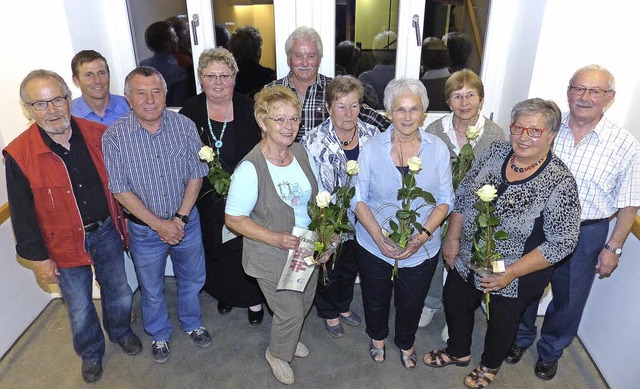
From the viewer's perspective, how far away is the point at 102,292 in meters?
2.70

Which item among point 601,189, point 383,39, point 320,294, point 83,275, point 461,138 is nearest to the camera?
point 601,189

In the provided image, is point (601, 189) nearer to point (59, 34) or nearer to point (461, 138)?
point (461, 138)

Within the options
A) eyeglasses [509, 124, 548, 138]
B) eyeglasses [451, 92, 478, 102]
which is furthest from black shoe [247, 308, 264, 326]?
eyeglasses [509, 124, 548, 138]

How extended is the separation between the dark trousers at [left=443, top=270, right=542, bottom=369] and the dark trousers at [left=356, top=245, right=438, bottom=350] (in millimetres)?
154

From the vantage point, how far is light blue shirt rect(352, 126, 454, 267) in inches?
90.0

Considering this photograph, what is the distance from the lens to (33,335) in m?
3.07

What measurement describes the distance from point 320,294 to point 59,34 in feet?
7.44

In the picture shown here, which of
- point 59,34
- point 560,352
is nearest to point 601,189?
point 560,352

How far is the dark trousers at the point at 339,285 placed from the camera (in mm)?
2791

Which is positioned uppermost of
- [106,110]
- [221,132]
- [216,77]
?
[216,77]

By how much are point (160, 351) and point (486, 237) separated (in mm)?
2044

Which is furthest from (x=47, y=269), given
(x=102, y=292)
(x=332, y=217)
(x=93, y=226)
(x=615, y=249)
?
(x=615, y=249)

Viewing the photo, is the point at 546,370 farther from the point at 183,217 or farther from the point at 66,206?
the point at 66,206

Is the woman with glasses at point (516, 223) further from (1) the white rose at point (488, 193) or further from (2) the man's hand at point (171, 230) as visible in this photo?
(2) the man's hand at point (171, 230)
